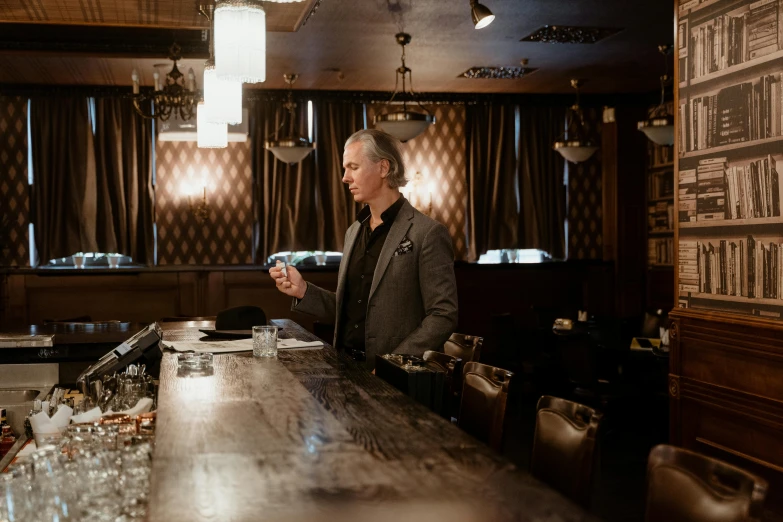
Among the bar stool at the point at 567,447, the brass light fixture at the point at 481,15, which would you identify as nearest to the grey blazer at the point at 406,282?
the bar stool at the point at 567,447

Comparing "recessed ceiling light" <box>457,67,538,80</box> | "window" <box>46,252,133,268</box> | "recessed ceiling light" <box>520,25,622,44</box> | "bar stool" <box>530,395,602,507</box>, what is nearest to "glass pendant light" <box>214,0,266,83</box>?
"bar stool" <box>530,395,602,507</box>

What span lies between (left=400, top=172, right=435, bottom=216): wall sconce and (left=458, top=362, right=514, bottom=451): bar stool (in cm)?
717

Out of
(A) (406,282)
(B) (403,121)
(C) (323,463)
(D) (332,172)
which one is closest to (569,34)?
(B) (403,121)

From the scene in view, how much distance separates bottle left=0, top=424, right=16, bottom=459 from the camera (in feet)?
8.55

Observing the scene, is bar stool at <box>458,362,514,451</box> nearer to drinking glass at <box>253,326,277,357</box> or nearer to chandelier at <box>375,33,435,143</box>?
drinking glass at <box>253,326,277,357</box>

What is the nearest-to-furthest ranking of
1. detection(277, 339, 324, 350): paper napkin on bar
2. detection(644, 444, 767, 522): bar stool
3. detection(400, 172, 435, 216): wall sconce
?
detection(644, 444, 767, 522): bar stool → detection(277, 339, 324, 350): paper napkin on bar → detection(400, 172, 435, 216): wall sconce

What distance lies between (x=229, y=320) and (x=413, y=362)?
49.3 inches

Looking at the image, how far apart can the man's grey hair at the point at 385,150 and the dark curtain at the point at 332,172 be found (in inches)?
242

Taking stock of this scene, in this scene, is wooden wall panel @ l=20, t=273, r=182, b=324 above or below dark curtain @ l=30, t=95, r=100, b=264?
below

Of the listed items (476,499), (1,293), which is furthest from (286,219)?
(476,499)

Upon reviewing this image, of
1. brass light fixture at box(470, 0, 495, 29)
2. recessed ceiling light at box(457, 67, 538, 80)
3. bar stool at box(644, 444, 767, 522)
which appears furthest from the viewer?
recessed ceiling light at box(457, 67, 538, 80)

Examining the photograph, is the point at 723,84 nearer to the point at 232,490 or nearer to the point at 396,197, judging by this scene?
the point at 396,197

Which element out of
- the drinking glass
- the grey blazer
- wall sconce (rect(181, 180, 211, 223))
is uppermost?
wall sconce (rect(181, 180, 211, 223))

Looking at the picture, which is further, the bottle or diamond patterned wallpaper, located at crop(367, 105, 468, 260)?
diamond patterned wallpaper, located at crop(367, 105, 468, 260)
